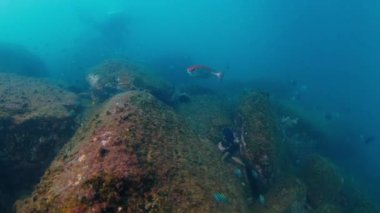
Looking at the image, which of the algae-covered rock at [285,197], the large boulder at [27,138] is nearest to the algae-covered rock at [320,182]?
the algae-covered rock at [285,197]

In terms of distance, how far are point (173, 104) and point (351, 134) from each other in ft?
56.2

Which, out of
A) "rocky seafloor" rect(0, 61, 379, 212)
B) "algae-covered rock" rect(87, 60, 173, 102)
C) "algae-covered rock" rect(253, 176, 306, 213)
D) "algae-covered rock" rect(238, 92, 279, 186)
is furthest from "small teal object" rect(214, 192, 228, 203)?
"algae-covered rock" rect(87, 60, 173, 102)

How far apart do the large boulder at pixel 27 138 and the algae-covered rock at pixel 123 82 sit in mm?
3602

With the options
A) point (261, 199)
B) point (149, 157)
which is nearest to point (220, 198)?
point (149, 157)

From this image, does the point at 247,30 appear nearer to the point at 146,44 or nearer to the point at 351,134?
the point at 146,44

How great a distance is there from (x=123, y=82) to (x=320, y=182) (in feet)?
27.1

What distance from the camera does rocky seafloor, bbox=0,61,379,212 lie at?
4457 mm

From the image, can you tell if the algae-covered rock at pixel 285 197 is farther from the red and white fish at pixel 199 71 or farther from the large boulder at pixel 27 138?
the red and white fish at pixel 199 71

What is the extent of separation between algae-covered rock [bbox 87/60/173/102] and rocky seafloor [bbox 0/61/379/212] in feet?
0.16

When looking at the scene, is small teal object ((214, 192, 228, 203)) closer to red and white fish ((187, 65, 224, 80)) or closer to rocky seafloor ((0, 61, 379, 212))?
rocky seafloor ((0, 61, 379, 212))

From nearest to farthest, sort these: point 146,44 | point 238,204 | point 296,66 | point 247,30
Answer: point 238,204 < point 296,66 < point 146,44 < point 247,30

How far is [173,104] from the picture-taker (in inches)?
510

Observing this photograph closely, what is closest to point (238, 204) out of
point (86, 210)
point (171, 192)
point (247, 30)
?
point (171, 192)

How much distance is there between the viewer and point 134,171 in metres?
4.60
